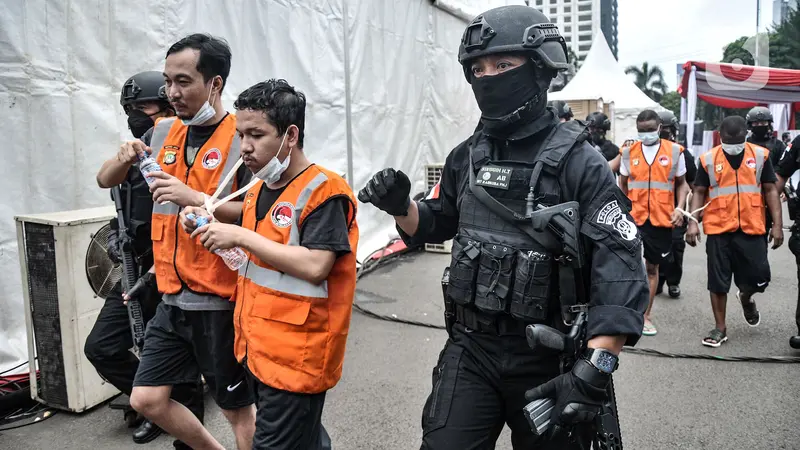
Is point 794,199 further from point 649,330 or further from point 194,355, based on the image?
point 194,355

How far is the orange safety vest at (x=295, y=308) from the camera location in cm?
237

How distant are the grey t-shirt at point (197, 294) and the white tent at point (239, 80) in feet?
8.10

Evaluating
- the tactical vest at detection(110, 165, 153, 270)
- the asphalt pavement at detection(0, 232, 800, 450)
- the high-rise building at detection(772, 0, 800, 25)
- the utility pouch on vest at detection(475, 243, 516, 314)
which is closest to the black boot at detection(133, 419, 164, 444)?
the asphalt pavement at detection(0, 232, 800, 450)

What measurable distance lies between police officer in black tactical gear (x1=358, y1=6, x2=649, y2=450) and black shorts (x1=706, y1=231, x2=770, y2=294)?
391 cm

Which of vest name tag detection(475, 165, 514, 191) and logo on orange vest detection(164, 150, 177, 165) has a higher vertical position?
logo on orange vest detection(164, 150, 177, 165)

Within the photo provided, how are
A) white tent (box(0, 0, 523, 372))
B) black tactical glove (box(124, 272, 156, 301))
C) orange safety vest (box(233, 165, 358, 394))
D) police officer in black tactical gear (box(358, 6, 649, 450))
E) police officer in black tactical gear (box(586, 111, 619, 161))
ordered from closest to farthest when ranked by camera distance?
1. police officer in black tactical gear (box(358, 6, 649, 450))
2. orange safety vest (box(233, 165, 358, 394))
3. black tactical glove (box(124, 272, 156, 301))
4. white tent (box(0, 0, 523, 372))
5. police officer in black tactical gear (box(586, 111, 619, 161))

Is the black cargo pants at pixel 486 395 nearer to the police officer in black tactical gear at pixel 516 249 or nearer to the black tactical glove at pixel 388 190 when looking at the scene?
the police officer in black tactical gear at pixel 516 249

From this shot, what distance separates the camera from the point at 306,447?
8.04 feet

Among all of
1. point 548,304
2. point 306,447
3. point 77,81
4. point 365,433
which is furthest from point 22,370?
point 548,304

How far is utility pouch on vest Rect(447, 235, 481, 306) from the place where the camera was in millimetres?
2264

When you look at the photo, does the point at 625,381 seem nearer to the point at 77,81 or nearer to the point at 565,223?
the point at 565,223

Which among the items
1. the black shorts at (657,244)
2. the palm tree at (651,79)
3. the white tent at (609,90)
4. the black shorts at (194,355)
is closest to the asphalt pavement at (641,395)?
the black shorts at (657,244)

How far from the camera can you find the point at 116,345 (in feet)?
11.3

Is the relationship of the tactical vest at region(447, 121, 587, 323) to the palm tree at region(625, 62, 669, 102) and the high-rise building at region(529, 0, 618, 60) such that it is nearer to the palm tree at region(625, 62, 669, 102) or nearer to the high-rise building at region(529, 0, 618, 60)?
the palm tree at region(625, 62, 669, 102)
